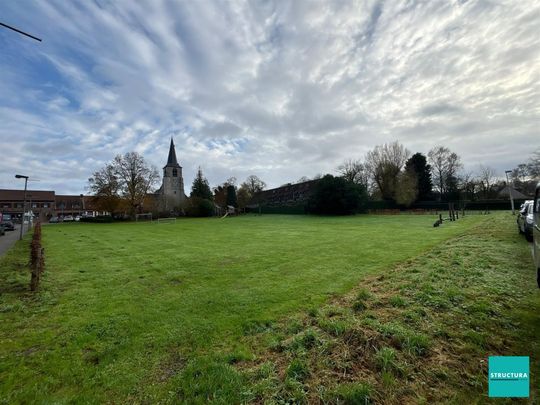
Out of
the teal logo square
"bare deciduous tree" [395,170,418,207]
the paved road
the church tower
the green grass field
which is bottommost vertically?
the green grass field

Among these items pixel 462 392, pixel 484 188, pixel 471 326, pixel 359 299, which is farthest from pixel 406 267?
pixel 484 188

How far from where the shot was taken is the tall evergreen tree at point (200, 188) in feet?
202

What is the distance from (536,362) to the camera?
2.85m

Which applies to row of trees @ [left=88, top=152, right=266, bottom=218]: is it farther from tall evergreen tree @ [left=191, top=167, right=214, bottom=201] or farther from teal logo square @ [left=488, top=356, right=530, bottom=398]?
teal logo square @ [left=488, top=356, right=530, bottom=398]

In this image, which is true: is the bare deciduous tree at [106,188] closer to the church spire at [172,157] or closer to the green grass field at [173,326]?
the church spire at [172,157]

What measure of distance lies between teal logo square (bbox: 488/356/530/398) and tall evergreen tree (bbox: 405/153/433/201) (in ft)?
173

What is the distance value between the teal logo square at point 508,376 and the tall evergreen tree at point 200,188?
6083 cm

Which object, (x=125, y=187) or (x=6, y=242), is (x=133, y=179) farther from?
(x=6, y=242)

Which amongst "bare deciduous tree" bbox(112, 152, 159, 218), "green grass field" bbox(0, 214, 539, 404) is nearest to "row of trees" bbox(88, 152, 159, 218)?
"bare deciduous tree" bbox(112, 152, 159, 218)

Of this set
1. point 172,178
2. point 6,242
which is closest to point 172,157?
point 172,178

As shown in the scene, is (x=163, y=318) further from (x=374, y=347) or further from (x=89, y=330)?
(x=374, y=347)

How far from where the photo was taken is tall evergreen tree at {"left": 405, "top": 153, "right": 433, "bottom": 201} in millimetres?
49250

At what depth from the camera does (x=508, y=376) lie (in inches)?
105

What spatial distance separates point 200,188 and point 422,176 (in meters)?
48.5
